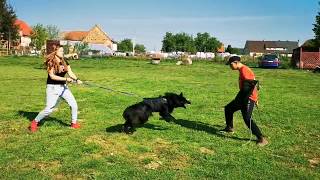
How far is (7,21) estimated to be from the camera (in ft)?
249

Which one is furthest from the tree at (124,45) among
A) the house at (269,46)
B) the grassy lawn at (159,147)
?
the grassy lawn at (159,147)

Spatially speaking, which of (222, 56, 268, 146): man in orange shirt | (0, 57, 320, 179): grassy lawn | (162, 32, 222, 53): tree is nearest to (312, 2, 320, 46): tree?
(0, 57, 320, 179): grassy lawn

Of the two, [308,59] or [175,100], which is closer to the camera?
[175,100]

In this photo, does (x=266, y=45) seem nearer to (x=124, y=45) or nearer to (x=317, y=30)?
(x=124, y=45)

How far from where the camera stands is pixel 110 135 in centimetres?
920

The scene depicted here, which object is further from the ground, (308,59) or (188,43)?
(188,43)

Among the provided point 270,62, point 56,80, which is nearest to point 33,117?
point 56,80

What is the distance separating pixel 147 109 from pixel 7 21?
239ft

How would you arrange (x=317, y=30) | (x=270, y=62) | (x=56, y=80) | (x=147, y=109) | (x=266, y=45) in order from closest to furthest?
(x=147, y=109) < (x=56, y=80) < (x=270, y=62) < (x=317, y=30) < (x=266, y=45)

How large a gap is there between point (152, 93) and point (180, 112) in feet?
16.8

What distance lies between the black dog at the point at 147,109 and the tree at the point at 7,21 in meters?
71.9

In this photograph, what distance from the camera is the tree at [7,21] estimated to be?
75.2 metres

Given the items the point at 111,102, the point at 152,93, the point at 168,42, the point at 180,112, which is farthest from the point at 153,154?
the point at 168,42

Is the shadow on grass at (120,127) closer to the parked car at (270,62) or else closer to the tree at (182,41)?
the parked car at (270,62)
